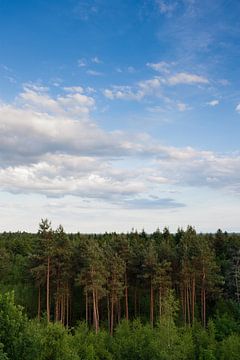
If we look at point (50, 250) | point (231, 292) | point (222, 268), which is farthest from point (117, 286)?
point (222, 268)

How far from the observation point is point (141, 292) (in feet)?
250

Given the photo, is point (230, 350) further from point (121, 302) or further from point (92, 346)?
point (121, 302)

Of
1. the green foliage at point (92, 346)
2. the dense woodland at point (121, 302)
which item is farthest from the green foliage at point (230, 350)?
the green foliage at point (92, 346)

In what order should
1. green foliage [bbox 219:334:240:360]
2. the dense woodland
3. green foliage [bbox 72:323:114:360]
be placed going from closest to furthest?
1. the dense woodland
2. green foliage [bbox 72:323:114:360]
3. green foliage [bbox 219:334:240:360]

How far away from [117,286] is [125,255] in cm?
745

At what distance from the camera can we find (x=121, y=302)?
75.1 meters

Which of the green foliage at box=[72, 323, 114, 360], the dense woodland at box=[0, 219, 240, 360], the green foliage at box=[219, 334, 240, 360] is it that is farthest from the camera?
the green foliage at box=[219, 334, 240, 360]

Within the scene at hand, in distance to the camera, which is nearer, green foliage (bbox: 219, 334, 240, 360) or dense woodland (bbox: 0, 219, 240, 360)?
dense woodland (bbox: 0, 219, 240, 360)

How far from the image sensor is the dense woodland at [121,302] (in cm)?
3431

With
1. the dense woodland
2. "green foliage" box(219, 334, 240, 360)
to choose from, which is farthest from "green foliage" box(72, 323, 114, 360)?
"green foliage" box(219, 334, 240, 360)

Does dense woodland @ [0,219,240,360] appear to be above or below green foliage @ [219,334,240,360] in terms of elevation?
above

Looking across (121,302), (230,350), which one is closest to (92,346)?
(230,350)

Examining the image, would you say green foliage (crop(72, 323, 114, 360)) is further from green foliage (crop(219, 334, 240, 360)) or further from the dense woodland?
green foliage (crop(219, 334, 240, 360))

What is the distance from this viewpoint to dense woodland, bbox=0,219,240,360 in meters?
34.3
